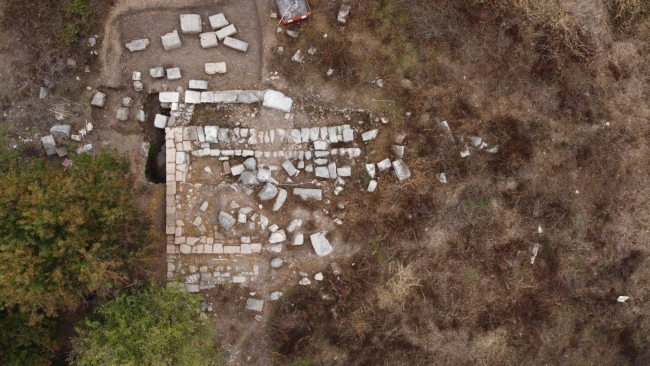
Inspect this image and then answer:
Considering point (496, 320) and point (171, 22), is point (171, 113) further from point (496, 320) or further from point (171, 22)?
point (496, 320)

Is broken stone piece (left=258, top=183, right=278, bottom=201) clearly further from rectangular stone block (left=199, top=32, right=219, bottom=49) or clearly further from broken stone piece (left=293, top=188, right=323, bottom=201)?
rectangular stone block (left=199, top=32, right=219, bottom=49)

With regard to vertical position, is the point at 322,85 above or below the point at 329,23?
below

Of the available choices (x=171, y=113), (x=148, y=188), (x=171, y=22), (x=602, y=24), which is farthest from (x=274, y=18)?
(x=602, y=24)

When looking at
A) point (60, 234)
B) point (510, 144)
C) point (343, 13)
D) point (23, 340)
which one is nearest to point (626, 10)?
point (510, 144)

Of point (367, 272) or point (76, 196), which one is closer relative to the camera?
point (76, 196)

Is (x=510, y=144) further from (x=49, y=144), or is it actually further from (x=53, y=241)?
(x=49, y=144)

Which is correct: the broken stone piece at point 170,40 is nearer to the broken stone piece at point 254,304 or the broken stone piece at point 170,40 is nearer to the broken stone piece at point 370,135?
the broken stone piece at point 370,135

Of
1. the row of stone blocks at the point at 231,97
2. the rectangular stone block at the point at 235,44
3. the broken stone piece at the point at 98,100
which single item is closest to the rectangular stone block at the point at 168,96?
the row of stone blocks at the point at 231,97
